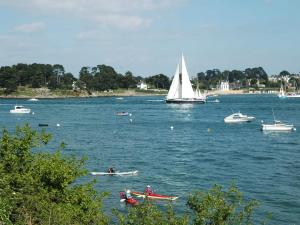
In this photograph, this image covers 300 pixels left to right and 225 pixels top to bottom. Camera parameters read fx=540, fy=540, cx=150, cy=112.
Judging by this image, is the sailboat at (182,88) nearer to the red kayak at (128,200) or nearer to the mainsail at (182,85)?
the mainsail at (182,85)

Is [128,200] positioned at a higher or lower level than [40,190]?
lower

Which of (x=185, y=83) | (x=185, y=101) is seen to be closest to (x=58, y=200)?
(x=185, y=83)

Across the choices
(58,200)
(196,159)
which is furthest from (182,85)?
(58,200)

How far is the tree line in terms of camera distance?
17.2 m

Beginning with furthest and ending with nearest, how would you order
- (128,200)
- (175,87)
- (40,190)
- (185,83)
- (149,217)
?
(175,87), (185,83), (128,200), (40,190), (149,217)

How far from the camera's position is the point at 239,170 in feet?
158

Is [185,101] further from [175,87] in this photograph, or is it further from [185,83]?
[185,83]

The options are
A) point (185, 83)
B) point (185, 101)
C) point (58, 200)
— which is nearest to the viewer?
point (58, 200)

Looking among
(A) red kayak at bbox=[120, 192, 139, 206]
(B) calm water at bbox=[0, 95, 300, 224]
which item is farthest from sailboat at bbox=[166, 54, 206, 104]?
(A) red kayak at bbox=[120, 192, 139, 206]

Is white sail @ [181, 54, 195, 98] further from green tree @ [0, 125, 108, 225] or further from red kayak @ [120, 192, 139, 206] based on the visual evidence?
green tree @ [0, 125, 108, 225]

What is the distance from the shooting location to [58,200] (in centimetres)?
2134

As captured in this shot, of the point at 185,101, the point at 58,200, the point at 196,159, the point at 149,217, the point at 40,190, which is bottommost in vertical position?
the point at 196,159

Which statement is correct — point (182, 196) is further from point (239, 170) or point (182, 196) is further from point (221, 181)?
point (239, 170)

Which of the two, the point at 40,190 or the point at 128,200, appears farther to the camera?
the point at 128,200
